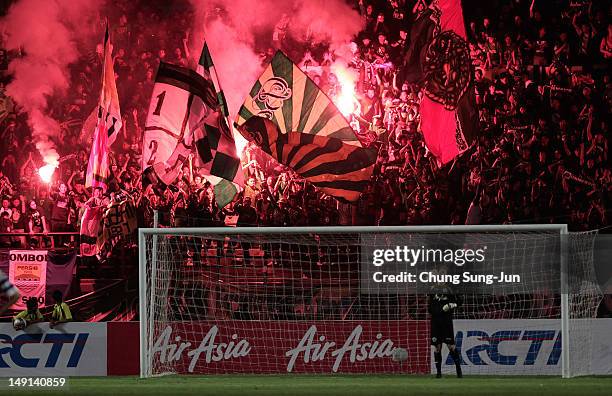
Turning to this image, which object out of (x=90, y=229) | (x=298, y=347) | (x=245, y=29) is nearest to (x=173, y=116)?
(x=245, y=29)

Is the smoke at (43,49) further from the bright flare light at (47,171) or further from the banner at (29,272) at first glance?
the banner at (29,272)

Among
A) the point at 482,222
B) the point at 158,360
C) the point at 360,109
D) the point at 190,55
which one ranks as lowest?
the point at 158,360

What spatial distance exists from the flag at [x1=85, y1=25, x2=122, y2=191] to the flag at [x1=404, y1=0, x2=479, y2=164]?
5.83 metres

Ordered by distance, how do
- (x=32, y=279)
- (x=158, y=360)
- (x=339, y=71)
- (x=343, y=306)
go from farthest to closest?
(x=339, y=71), (x=32, y=279), (x=343, y=306), (x=158, y=360)

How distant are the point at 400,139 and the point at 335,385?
8.93 meters

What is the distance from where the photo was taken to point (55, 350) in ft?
38.4

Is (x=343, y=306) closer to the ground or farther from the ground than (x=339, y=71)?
closer to the ground

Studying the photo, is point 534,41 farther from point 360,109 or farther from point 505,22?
point 360,109

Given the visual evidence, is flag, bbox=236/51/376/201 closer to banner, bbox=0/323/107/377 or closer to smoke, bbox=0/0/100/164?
smoke, bbox=0/0/100/164

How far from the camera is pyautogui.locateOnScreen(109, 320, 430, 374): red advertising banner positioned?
1160 cm

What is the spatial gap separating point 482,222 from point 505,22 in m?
3.93

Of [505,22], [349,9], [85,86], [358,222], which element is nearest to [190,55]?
[85,86]

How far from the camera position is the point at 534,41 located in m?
17.3

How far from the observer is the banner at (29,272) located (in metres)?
14.8
